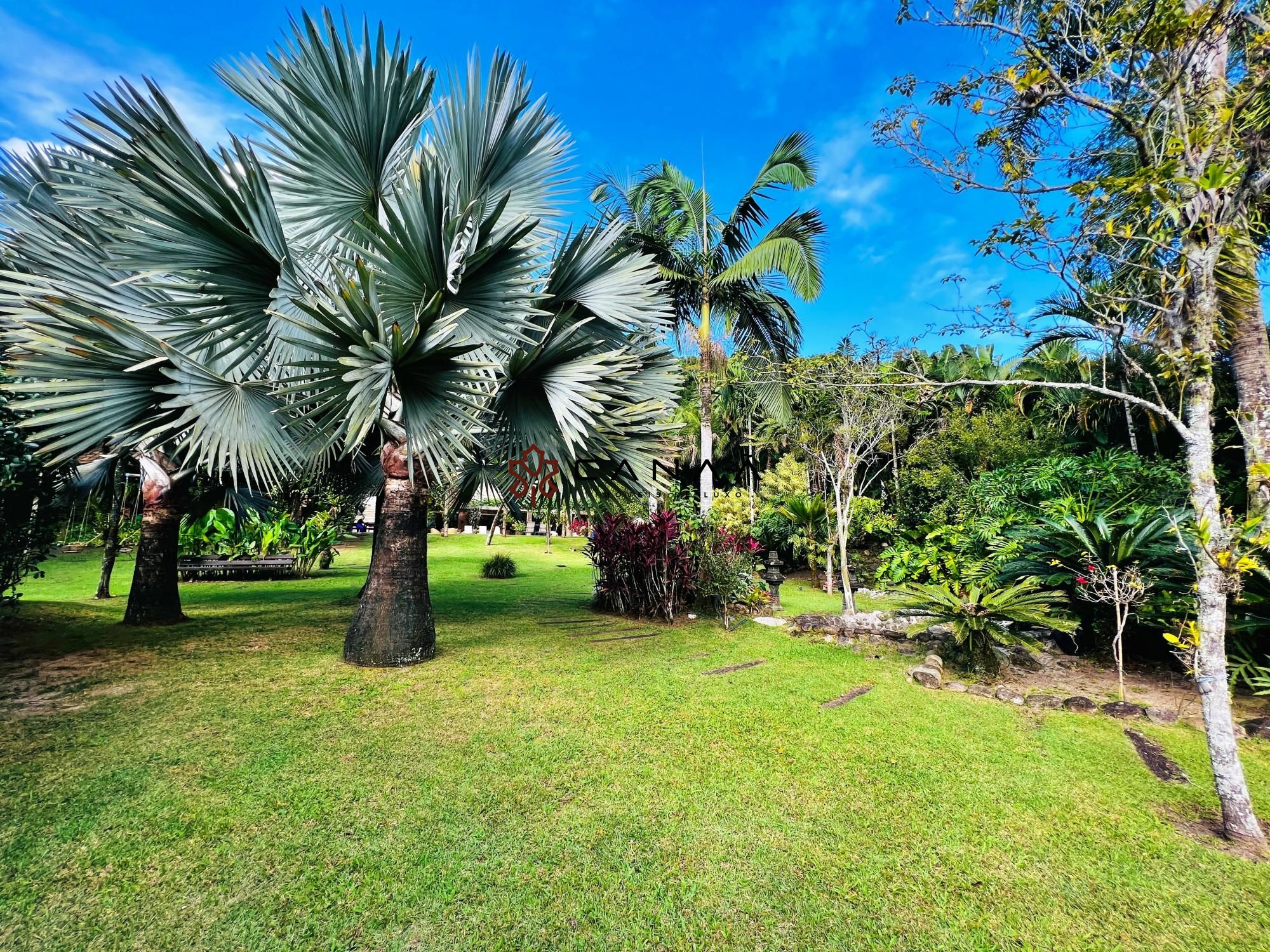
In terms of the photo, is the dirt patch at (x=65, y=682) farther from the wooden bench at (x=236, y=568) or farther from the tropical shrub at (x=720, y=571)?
the wooden bench at (x=236, y=568)

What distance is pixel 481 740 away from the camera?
3500 mm

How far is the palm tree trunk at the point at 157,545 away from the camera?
5758mm

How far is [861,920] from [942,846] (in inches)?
28.3

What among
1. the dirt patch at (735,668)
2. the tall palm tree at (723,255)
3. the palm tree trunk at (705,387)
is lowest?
the dirt patch at (735,668)

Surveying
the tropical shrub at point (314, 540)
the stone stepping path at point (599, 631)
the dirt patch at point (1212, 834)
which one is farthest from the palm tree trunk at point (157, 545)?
the dirt patch at point (1212, 834)

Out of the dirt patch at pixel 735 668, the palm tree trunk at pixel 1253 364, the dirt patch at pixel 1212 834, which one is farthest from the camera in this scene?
the dirt patch at pixel 735 668

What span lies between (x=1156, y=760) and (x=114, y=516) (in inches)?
419

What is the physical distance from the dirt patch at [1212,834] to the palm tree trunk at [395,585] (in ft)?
17.1

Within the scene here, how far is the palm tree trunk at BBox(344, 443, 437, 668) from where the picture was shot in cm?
496

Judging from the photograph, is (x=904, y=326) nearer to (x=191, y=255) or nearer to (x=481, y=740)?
(x=481, y=740)

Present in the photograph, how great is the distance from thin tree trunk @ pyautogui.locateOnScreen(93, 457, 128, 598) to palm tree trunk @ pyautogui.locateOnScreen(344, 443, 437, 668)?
3.45 metres

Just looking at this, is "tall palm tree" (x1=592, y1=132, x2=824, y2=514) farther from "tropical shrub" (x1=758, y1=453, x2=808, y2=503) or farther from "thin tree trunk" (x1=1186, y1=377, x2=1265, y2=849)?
"thin tree trunk" (x1=1186, y1=377, x2=1265, y2=849)

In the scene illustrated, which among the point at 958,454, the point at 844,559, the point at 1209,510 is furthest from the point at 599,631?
the point at 958,454

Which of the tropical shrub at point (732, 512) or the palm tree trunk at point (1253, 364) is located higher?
the palm tree trunk at point (1253, 364)
